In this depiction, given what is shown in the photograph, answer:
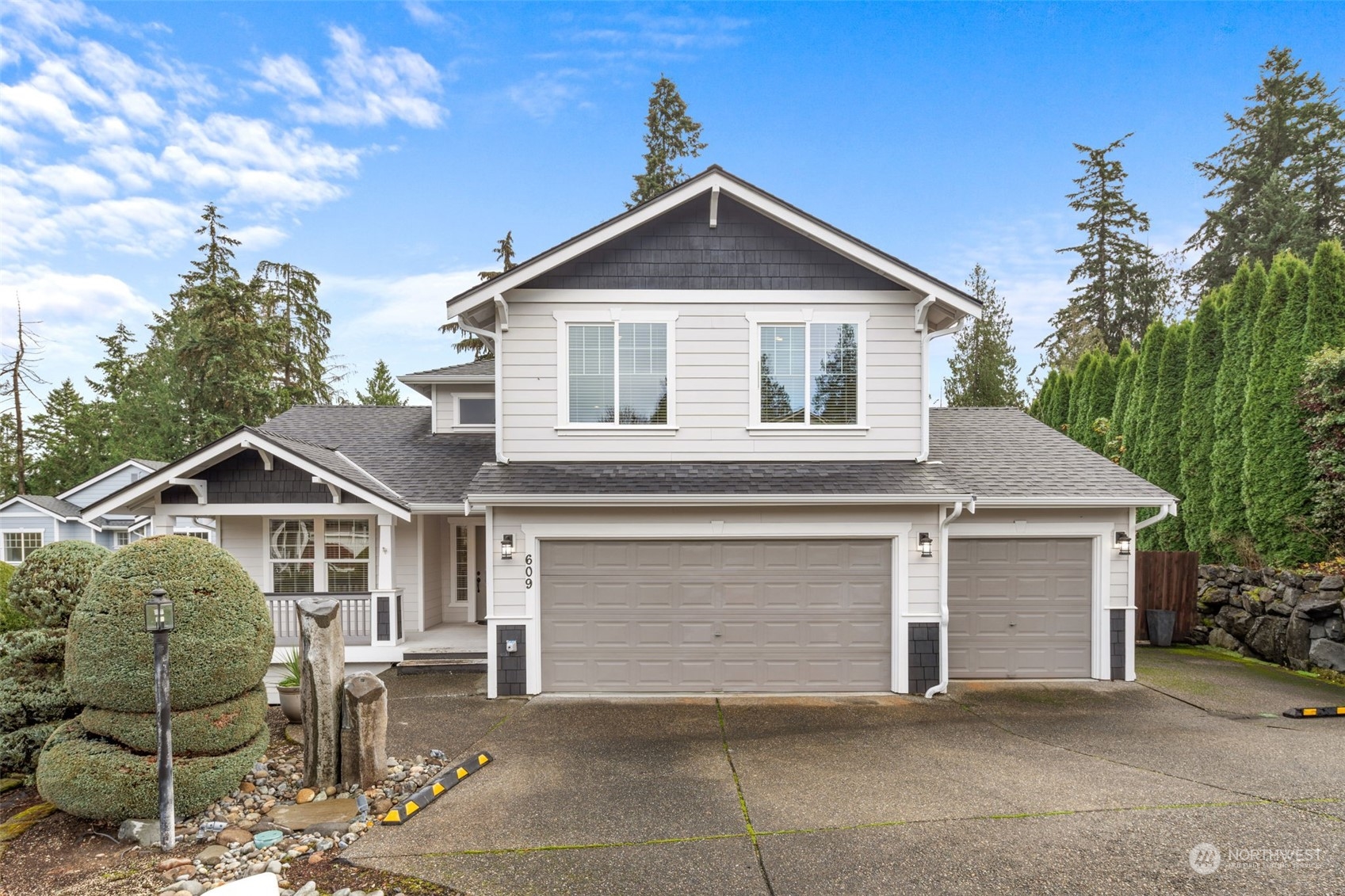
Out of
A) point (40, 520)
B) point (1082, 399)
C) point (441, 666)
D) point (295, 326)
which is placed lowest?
point (441, 666)

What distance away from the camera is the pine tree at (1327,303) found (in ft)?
32.1

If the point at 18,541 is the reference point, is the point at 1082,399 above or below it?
above

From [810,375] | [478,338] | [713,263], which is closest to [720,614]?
[810,375]

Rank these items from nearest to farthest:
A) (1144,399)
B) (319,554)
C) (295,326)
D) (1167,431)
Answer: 1. (319,554)
2. (1167,431)
3. (1144,399)
4. (295,326)

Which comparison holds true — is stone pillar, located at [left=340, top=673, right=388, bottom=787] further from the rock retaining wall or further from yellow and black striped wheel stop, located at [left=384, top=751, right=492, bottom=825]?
the rock retaining wall

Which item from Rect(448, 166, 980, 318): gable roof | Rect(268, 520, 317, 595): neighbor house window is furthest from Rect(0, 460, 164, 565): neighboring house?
Rect(448, 166, 980, 318): gable roof

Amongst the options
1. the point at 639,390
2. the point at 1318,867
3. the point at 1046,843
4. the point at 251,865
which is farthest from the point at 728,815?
the point at 639,390

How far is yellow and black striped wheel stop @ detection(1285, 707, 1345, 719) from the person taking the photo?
6994 millimetres

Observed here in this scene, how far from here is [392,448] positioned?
12086 mm

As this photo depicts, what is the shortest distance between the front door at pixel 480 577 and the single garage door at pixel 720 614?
13.6 ft

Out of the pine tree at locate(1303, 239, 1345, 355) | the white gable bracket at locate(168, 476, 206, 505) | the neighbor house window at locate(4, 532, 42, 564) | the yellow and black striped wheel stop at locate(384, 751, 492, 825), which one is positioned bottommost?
the neighbor house window at locate(4, 532, 42, 564)

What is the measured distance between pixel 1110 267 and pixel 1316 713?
25421 mm

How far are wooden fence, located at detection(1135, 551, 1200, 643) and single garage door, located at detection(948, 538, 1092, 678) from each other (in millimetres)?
3213

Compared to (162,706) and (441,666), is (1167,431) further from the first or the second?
(162,706)
